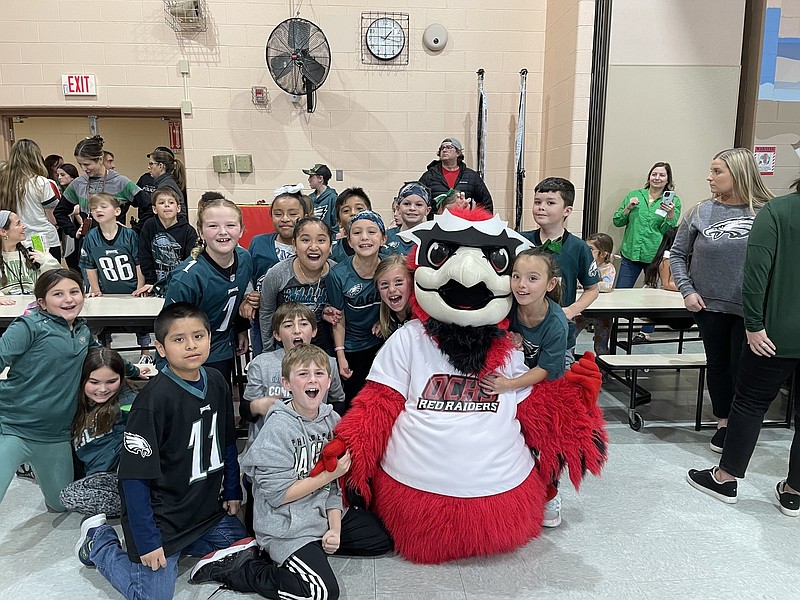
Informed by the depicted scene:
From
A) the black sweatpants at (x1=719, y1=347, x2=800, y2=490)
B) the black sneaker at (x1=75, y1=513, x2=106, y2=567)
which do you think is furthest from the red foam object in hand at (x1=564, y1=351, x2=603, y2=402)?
the black sneaker at (x1=75, y1=513, x2=106, y2=567)

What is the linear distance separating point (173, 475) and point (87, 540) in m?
0.41

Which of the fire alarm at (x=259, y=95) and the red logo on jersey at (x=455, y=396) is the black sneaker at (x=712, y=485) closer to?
the red logo on jersey at (x=455, y=396)

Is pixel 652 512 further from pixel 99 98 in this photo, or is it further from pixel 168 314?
pixel 99 98

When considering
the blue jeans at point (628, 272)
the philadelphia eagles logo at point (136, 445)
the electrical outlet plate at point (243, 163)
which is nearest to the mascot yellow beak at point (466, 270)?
the philadelphia eagles logo at point (136, 445)

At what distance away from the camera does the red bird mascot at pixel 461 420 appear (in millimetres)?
1982

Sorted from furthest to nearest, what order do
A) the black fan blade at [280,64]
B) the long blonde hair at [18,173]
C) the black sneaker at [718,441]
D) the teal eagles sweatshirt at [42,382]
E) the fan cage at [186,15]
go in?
the fan cage at [186,15] < the black fan blade at [280,64] < the long blonde hair at [18,173] < the black sneaker at [718,441] < the teal eagles sweatshirt at [42,382]

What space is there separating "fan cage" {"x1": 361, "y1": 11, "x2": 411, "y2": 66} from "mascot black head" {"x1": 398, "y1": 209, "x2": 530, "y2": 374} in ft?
14.0

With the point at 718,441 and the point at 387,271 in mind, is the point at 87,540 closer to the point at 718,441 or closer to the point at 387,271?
the point at 387,271

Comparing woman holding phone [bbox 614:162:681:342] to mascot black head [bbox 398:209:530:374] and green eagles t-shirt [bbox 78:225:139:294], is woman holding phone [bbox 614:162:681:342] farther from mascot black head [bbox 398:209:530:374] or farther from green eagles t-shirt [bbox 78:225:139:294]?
green eagles t-shirt [bbox 78:225:139:294]

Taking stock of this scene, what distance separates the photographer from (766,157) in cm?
527

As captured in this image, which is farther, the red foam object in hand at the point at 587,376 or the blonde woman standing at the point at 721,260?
the blonde woman standing at the point at 721,260

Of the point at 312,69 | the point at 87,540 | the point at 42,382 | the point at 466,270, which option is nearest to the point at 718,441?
the point at 466,270

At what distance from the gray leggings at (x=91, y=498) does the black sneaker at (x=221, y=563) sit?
0.54 m

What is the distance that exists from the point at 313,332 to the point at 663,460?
1.75 m
